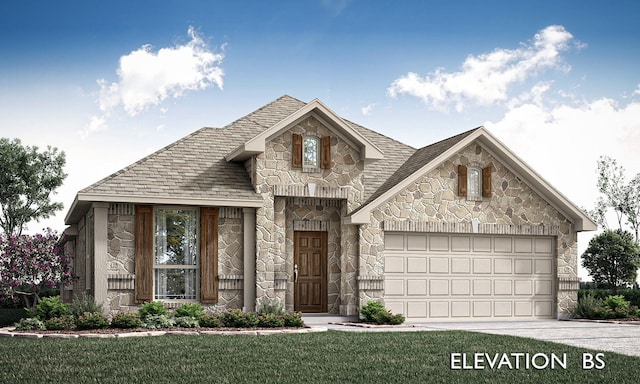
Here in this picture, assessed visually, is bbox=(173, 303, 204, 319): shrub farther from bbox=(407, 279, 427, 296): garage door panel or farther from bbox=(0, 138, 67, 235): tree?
bbox=(0, 138, 67, 235): tree

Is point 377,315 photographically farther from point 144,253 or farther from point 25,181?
point 25,181

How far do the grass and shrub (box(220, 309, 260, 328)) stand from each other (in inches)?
68.2

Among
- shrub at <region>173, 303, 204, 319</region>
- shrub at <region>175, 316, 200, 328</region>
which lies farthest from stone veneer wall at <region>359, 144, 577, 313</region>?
shrub at <region>175, 316, 200, 328</region>

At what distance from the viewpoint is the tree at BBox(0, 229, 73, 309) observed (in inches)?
954

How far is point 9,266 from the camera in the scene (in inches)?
968

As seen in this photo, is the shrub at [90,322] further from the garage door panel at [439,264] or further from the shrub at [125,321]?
the garage door panel at [439,264]

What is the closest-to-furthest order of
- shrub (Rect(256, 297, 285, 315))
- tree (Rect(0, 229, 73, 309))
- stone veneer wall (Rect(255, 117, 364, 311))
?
1. shrub (Rect(256, 297, 285, 315))
2. stone veneer wall (Rect(255, 117, 364, 311))
3. tree (Rect(0, 229, 73, 309))

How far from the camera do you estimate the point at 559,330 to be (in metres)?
18.2

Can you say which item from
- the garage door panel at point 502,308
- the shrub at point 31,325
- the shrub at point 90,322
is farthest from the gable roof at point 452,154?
the shrub at point 31,325

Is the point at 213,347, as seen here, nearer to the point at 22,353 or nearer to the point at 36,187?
the point at 22,353

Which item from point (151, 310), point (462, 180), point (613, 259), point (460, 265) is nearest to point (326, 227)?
point (460, 265)

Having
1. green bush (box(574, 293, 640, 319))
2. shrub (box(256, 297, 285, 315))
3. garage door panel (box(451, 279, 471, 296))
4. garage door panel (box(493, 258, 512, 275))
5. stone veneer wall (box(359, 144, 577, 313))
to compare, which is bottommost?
green bush (box(574, 293, 640, 319))

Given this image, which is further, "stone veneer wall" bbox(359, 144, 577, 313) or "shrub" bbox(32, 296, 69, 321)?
"stone veneer wall" bbox(359, 144, 577, 313)

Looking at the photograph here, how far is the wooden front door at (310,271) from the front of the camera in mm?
20922
